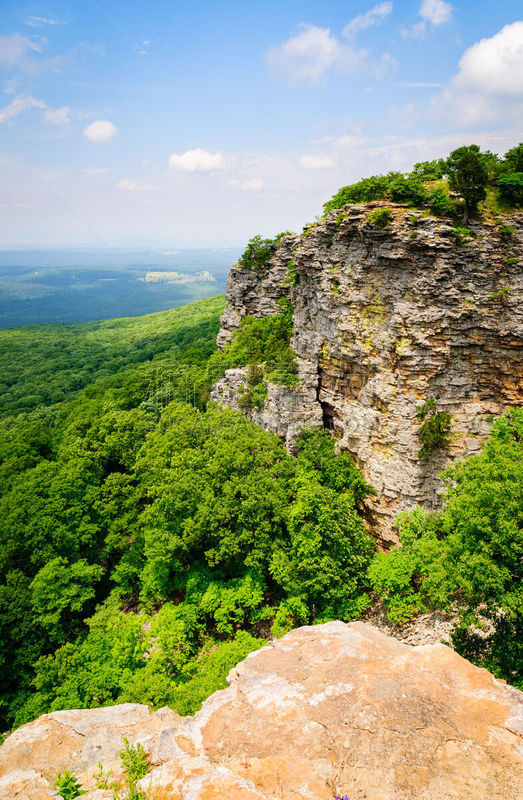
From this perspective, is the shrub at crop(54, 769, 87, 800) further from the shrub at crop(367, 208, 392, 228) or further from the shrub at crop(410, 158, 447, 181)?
the shrub at crop(410, 158, 447, 181)

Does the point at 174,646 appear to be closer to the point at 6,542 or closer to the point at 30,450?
the point at 6,542

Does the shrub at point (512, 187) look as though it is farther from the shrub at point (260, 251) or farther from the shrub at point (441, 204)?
the shrub at point (260, 251)

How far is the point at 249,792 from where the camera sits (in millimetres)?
6691

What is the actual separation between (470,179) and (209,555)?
25.2 m

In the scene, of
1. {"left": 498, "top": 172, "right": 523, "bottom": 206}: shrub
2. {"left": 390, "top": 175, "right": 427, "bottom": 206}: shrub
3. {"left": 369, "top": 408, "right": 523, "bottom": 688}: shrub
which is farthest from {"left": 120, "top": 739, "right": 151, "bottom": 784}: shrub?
{"left": 498, "top": 172, "right": 523, "bottom": 206}: shrub

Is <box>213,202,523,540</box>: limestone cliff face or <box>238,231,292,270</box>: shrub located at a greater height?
<box>238,231,292,270</box>: shrub

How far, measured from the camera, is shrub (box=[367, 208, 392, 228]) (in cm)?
2198

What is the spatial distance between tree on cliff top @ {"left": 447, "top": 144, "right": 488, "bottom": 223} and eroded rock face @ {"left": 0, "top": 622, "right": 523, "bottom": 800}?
21845 millimetres

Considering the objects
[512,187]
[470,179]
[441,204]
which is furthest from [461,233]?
[512,187]

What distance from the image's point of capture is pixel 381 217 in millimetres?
22000

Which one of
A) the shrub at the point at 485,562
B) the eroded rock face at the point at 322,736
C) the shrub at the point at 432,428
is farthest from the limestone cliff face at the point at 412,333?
the eroded rock face at the point at 322,736

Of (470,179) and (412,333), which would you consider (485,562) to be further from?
(470,179)

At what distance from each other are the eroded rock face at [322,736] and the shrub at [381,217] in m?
20.8

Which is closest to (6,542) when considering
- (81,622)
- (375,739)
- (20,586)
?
(20,586)
